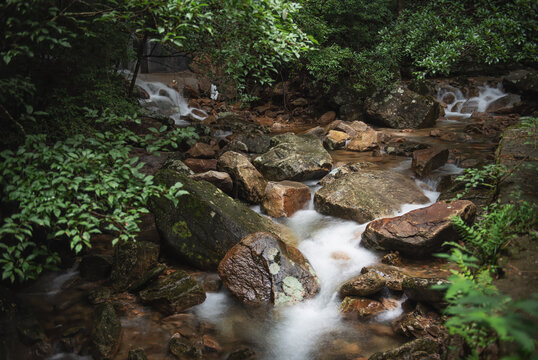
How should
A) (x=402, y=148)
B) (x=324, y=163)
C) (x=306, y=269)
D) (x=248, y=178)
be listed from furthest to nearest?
(x=402, y=148), (x=324, y=163), (x=248, y=178), (x=306, y=269)

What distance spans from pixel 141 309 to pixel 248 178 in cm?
334

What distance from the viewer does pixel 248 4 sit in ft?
11.0

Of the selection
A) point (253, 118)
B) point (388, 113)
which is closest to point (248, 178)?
point (388, 113)

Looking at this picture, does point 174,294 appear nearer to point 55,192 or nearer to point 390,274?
point 55,192

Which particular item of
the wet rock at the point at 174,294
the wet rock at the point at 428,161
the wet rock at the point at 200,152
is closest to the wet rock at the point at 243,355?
the wet rock at the point at 174,294

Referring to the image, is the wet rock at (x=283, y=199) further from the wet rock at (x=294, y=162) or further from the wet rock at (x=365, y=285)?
the wet rock at (x=365, y=285)

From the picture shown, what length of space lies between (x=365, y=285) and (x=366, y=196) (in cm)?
244

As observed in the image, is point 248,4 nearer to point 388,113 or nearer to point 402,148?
point 402,148

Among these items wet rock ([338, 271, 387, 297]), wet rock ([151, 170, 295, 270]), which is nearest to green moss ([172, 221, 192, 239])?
wet rock ([151, 170, 295, 270])

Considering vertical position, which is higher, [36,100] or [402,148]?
[36,100]

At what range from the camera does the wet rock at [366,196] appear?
6105 millimetres

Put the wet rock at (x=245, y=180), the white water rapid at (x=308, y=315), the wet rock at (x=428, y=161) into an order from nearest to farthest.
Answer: the white water rapid at (x=308, y=315) → the wet rock at (x=245, y=180) → the wet rock at (x=428, y=161)

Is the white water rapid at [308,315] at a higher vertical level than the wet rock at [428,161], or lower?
lower

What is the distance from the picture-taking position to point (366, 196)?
6383mm
